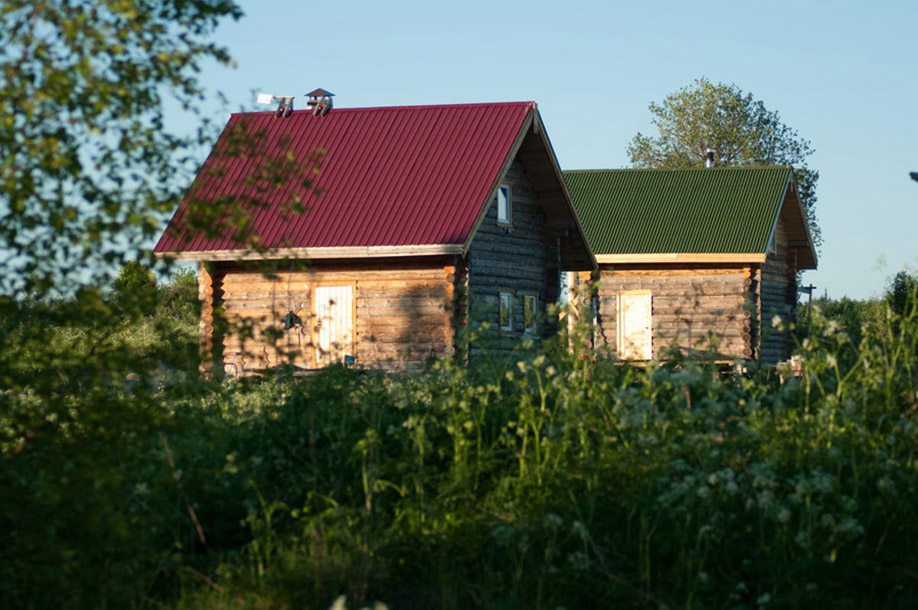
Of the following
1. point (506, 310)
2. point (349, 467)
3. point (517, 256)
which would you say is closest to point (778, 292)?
point (517, 256)

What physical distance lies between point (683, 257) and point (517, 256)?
670cm

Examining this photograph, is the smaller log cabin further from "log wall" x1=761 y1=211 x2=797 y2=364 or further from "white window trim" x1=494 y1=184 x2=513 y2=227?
"white window trim" x1=494 y1=184 x2=513 y2=227

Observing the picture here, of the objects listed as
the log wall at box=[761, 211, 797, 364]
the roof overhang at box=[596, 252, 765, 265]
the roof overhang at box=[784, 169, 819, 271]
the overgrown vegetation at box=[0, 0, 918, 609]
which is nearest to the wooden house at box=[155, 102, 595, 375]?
the roof overhang at box=[596, 252, 765, 265]

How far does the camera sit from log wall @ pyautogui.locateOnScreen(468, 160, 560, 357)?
87.9 feet

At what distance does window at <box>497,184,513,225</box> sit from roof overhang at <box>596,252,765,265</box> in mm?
6217

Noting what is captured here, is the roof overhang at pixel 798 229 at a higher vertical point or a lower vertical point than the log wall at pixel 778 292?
higher

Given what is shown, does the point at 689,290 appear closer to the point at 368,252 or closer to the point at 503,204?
the point at 503,204

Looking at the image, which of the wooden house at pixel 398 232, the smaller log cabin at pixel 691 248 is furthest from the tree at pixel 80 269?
the smaller log cabin at pixel 691 248

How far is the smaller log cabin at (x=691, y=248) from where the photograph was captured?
33469mm

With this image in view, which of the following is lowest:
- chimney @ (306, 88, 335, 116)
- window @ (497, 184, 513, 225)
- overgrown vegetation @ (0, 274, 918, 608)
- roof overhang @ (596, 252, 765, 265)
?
overgrown vegetation @ (0, 274, 918, 608)

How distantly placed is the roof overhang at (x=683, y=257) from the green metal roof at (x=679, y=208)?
0.17 m

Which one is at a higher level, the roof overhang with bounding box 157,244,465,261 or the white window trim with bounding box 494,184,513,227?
the white window trim with bounding box 494,184,513,227

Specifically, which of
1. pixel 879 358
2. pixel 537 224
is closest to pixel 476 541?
pixel 879 358

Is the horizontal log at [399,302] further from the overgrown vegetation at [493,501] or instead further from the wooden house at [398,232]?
the overgrown vegetation at [493,501]
